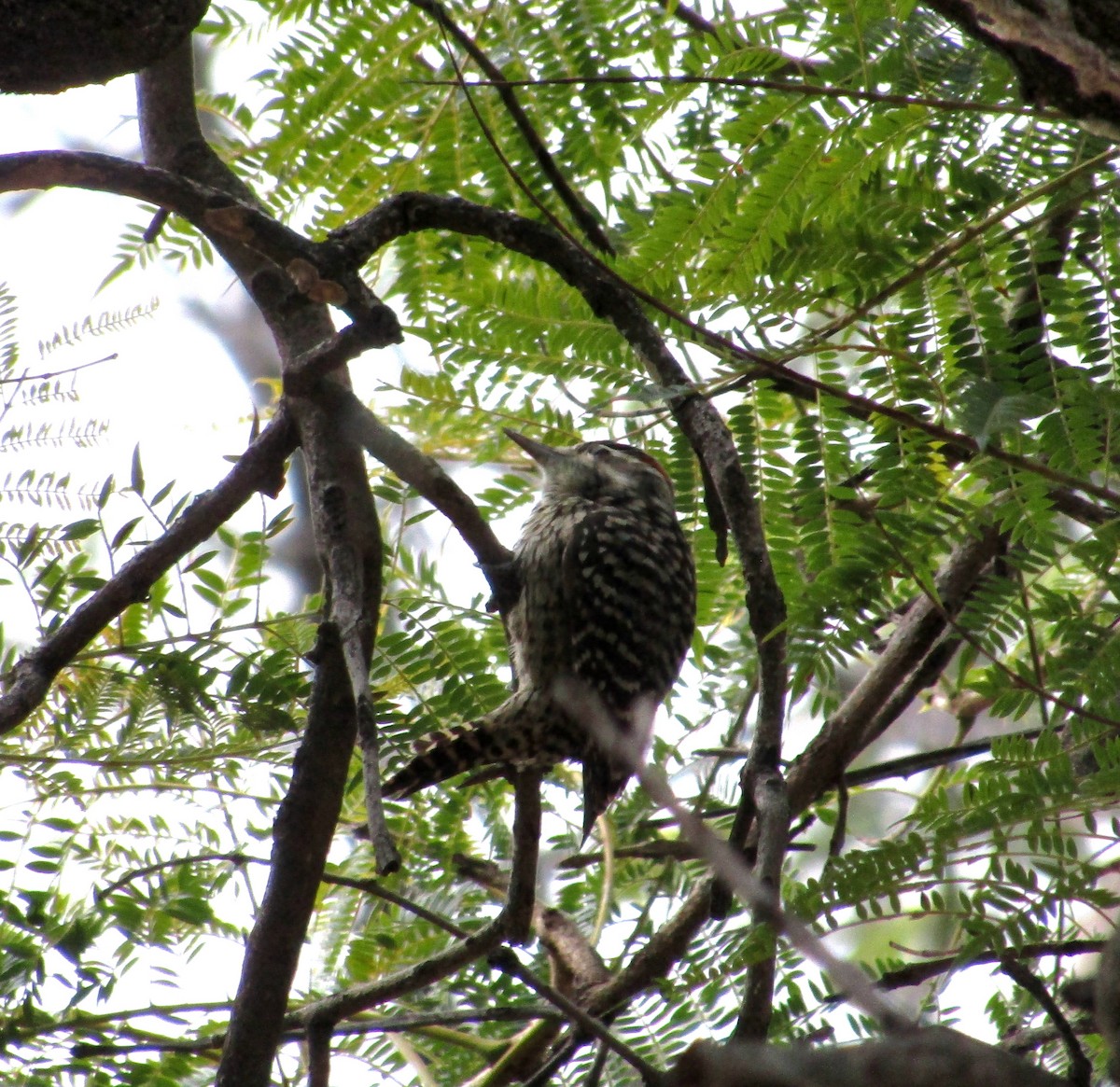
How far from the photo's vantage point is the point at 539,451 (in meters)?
4.29

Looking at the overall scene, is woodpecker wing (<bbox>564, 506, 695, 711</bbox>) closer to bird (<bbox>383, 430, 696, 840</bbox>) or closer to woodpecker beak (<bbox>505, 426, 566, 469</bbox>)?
bird (<bbox>383, 430, 696, 840</bbox>)

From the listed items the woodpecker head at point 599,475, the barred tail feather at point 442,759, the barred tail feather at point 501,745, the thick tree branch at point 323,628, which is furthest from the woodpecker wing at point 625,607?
the thick tree branch at point 323,628

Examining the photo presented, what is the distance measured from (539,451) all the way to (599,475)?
39 cm

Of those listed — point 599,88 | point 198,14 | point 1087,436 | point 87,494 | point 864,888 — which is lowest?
point 864,888

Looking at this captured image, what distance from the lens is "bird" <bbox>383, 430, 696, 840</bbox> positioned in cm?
342

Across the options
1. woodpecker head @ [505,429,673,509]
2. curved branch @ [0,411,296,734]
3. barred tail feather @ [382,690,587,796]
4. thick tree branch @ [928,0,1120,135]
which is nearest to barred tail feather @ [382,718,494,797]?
barred tail feather @ [382,690,587,796]

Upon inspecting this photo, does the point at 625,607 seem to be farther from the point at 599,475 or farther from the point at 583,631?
the point at 599,475

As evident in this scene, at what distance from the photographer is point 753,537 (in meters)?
2.21

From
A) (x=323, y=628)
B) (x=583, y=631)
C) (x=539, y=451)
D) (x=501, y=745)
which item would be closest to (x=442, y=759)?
(x=501, y=745)

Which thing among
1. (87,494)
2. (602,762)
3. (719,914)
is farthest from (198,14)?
(602,762)

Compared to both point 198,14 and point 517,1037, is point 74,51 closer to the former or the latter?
point 198,14

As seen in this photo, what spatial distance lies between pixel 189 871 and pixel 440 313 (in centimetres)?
152

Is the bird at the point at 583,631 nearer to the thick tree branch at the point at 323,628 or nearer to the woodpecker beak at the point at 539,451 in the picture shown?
the woodpecker beak at the point at 539,451

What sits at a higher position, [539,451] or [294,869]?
[539,451]
